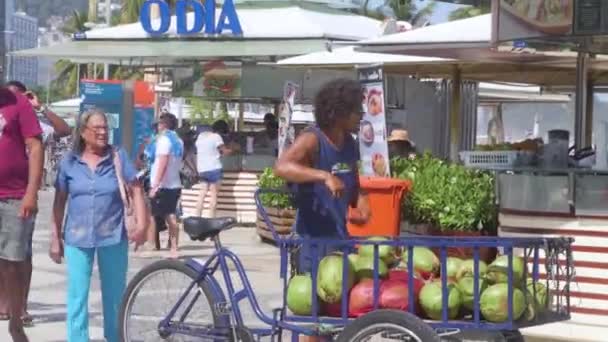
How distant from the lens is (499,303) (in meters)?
5.88

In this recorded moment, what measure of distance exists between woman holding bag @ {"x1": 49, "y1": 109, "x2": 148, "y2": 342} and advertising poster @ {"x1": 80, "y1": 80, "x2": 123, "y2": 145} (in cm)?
1263

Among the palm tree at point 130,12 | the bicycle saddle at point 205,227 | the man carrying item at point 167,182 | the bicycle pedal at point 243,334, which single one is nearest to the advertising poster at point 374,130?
the man carrying item at point 167,182

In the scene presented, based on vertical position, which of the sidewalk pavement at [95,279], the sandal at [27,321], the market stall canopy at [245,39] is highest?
the market stall canopy at [245,39]

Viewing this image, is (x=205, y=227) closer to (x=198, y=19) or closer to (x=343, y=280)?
(x=343, y=280)

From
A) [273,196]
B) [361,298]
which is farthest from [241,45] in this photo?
[361,298]

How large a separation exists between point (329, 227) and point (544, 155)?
14.3 ft

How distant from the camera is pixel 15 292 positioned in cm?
819

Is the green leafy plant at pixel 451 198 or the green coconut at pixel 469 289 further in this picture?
the green leafy plant at pixel 451 198

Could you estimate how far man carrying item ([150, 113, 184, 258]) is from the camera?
1488 cm

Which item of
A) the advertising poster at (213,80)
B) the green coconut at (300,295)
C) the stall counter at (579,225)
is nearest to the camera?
the green coconut at (300,295)

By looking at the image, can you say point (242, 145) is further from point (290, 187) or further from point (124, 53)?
point (290, 187)

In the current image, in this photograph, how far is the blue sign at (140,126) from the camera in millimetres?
21812

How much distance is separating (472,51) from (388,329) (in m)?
7.17

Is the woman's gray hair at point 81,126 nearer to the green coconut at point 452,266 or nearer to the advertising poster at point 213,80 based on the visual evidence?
the green coconut at point 452,266
